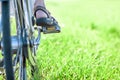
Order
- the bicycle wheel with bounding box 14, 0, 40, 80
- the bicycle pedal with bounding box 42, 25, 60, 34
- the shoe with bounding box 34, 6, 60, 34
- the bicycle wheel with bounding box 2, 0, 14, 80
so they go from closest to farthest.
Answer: the bicycle wheel with bounding box 2, 0, 14, 80, the bicycle wheel with bounding box 14, 0, 40, 80, the shoe with bounding box 34, 6, 60, 34, the bicycle pedal with bounding box 42, 25, 60, 34

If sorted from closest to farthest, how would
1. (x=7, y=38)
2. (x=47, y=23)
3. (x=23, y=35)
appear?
(x=7, y=38) → (x=23, y=35) → (x=47, y=23)

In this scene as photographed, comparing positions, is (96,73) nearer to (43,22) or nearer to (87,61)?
(87,61)

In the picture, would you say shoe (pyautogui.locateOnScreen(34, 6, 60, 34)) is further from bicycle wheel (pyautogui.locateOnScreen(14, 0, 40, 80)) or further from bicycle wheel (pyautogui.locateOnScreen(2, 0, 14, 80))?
bicycle wheel (pyautogui.locateOnScreen(2, 0, 14, 80))

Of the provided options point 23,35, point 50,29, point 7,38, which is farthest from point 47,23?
point 7,38


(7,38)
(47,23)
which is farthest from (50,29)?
(7,38)

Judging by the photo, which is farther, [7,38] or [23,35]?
[23,35]

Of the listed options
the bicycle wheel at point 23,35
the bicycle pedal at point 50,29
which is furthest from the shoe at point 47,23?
the bicycle wheel at point 23,35

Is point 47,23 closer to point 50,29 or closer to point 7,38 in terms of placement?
point 50,29

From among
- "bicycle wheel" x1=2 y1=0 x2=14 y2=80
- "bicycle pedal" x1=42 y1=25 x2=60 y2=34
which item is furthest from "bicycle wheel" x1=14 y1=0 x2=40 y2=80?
"bicycle pedal" x1=42 y1=25 x2=60 y2=34

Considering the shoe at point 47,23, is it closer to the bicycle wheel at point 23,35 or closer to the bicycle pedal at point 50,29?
the bicycle pedal at point 50,29

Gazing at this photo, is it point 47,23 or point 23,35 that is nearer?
point 23,35

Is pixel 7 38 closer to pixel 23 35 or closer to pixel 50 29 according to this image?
pixel 23 35

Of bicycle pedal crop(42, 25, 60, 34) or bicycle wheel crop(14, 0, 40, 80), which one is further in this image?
bicycle pedal crop(42, 25, 60, 34)

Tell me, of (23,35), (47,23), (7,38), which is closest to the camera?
(7,38)
